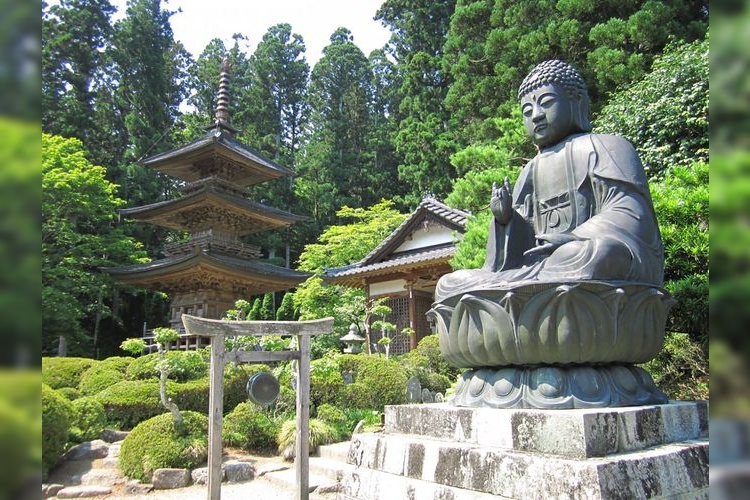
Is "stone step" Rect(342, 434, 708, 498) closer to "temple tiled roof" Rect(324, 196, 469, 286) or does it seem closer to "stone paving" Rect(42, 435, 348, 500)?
"stone paving" Rect(42, 435, 348, 500)

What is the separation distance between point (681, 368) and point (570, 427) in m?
4.80

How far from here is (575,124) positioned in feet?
13.6

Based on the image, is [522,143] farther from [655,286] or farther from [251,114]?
[251,114]

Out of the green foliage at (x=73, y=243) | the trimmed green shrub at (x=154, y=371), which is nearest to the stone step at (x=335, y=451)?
the trimmed green shrub at (x=154, y=371)

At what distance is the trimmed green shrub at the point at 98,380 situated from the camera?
11.3 m

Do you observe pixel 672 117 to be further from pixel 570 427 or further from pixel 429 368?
pixel 570 427

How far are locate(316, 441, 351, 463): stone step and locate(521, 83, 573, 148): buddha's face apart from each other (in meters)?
5.81

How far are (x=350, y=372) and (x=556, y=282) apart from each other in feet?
27.7

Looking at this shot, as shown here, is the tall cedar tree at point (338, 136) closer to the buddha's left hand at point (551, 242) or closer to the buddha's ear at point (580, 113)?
the buddha's ear at point (580, 113)

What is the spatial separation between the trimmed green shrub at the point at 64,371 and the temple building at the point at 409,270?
749 centimetres

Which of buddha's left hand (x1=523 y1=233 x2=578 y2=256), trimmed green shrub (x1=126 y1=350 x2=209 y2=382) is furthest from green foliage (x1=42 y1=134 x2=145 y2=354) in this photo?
buddha's left hand (x1=523 y1=233 x2=578 y2=256)

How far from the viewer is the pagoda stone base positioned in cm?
266

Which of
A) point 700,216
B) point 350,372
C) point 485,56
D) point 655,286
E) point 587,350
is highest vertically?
point 485,56

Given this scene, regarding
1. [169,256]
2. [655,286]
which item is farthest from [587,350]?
[169,256]
